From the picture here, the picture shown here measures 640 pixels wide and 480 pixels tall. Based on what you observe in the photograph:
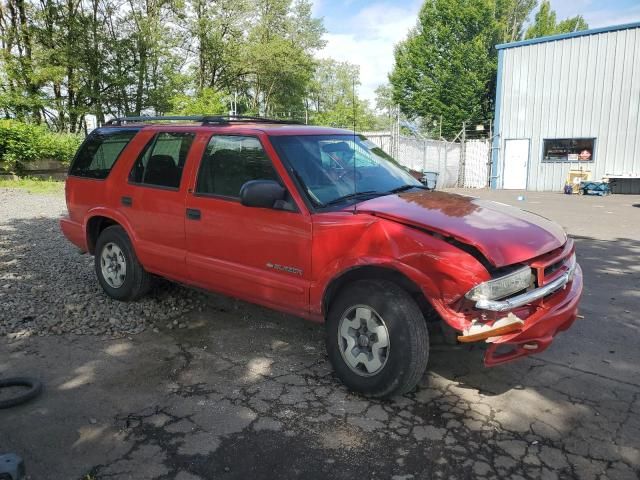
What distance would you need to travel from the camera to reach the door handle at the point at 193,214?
4.23 meters

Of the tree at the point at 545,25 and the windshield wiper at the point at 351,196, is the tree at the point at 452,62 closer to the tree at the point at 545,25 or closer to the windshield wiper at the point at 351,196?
the tree at the point at 545,25

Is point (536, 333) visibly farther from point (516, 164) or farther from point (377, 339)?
point (516, 164)

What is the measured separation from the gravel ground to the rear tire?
5.4 inches

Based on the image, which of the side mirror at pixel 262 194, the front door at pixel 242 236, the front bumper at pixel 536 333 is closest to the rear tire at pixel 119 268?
the front door at pixel 242 236

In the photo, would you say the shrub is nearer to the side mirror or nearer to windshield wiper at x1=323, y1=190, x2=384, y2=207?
the side mirror

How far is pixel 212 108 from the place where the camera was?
22.8m

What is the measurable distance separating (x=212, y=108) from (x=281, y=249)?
20.5m

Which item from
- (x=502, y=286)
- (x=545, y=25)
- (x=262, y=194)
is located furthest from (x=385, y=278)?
(x=545, y=25)

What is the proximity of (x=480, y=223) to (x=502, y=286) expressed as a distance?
1.73 ft

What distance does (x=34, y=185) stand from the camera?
1541 centimetres

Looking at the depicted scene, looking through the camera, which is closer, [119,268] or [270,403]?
[270,403]

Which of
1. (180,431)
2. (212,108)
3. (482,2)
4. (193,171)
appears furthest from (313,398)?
(482,2)

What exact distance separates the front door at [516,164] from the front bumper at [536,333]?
66.4 feet

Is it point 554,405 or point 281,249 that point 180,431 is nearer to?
point 281,249
